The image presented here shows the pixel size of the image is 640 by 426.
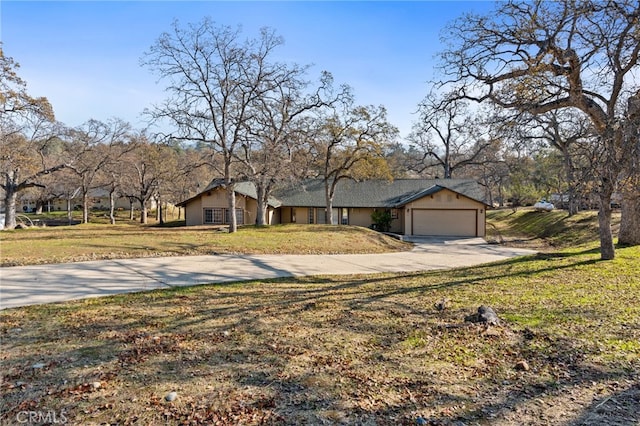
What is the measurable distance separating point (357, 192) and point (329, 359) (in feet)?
93.7

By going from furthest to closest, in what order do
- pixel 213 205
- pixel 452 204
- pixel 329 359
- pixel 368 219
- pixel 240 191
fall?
pixel 368 219, pixel 213 205, pixel 240 191, pixel 452 204, pixel 329 359

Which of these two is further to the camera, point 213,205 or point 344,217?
point 344,217

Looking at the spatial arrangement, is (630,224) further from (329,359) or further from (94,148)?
(94,148)

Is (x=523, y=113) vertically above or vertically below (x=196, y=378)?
above

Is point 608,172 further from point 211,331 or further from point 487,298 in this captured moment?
point 211,331

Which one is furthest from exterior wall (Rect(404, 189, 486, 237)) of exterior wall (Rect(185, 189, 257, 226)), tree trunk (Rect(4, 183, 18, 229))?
tree trunk (Rect(4, 183, 18, 229))

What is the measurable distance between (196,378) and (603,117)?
42.2 ft

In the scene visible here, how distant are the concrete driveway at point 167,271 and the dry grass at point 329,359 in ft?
4.25

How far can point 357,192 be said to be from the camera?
106ft

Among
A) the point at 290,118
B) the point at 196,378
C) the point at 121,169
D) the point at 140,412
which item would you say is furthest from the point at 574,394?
the point at 121,169

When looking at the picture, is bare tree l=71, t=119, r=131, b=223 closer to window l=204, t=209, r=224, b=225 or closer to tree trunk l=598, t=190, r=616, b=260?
window l=204, t=209, r=224, b=225

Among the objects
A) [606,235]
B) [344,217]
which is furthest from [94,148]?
[606,235]

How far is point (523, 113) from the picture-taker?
429 inches

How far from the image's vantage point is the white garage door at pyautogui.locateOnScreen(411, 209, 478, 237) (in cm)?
2691
